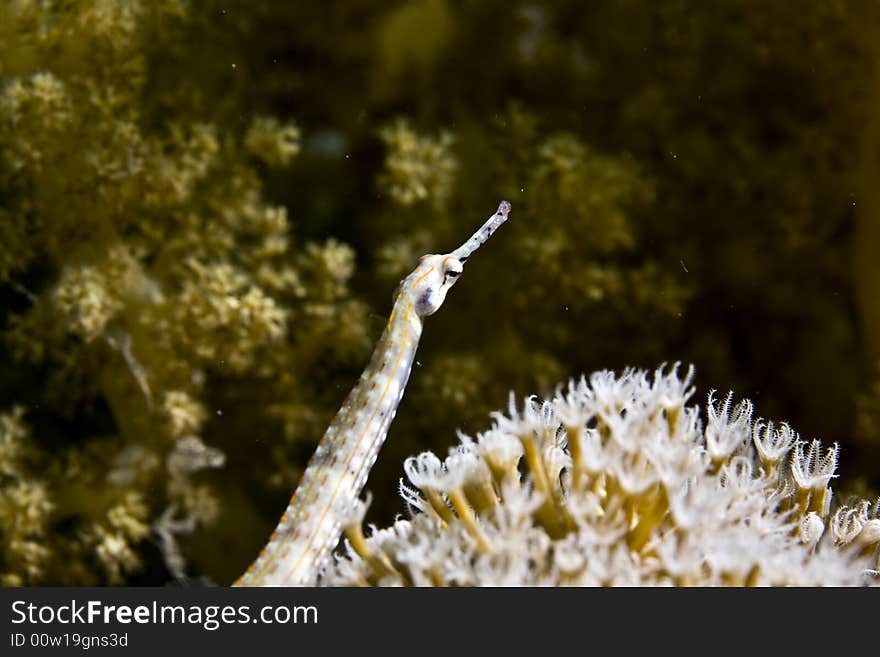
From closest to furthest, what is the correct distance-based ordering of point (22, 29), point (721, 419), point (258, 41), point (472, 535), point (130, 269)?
point (472, 535) < point (721, 419) < point (22, 29) < point (130, 269) < point (258, 41)

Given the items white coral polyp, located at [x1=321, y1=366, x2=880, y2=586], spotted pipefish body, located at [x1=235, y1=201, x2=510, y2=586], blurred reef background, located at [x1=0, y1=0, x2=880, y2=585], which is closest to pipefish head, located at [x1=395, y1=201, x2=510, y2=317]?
spotted pipefish body, located at [x1=235, y1=201, x2=510, y2=586]

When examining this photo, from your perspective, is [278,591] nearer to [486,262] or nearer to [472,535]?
[472,535]

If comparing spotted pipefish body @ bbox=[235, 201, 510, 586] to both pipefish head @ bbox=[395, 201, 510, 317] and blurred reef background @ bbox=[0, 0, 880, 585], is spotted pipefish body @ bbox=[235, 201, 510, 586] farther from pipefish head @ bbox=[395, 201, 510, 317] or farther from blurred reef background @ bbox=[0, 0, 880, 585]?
blurred reef background @ bbox=[0, 0, 880, 585]

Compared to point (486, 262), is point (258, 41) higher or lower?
higher

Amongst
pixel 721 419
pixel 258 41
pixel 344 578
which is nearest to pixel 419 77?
pixel 258 41

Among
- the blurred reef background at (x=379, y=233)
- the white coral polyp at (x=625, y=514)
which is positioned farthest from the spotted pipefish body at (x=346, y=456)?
the blurred reef background at (x=379, y=233)

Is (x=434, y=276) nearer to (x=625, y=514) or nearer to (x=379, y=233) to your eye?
(x=379, y=233)

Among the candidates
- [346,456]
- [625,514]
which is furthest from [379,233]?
[625,514]
